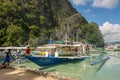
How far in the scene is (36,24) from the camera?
265 feet

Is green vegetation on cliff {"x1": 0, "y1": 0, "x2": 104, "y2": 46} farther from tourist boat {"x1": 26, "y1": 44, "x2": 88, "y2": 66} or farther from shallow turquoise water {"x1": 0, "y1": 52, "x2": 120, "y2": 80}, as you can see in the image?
shallow turquoise water {"x1": 0, "y1": 52, "x2": 120, "y2": 80}

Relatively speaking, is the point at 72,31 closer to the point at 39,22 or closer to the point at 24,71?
the point at 39,22

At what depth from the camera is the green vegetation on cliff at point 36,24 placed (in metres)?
52.8

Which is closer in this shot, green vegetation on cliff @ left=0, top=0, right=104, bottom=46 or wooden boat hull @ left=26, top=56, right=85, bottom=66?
wooden boat hull @ left=26, top=56, right=85, bottom=66

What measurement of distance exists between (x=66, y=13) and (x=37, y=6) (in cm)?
4928

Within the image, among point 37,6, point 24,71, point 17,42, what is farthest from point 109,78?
point 37,6

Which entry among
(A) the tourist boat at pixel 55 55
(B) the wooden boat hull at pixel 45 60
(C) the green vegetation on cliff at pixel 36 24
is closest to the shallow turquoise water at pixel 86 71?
(B) the wooden boat hull at pixel 45 60

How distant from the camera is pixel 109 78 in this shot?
19.4 metres

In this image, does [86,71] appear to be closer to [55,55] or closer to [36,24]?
[55,55]

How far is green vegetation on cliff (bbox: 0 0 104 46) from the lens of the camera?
2080 inches

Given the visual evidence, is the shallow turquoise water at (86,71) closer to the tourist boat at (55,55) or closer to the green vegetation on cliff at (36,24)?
the tourist boat at (55,55)

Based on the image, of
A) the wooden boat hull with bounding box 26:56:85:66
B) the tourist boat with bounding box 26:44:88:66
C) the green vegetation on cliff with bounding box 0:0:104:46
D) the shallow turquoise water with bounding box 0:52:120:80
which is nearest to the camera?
the shallow turquoise water with bounding box 0:52:120:80

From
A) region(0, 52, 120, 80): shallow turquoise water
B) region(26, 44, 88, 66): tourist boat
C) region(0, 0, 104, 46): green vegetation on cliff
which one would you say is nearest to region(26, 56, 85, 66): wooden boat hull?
region(26, 44, 88, 66): tourist boat

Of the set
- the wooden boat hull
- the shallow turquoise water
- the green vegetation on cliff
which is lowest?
the shallow turquoise water
